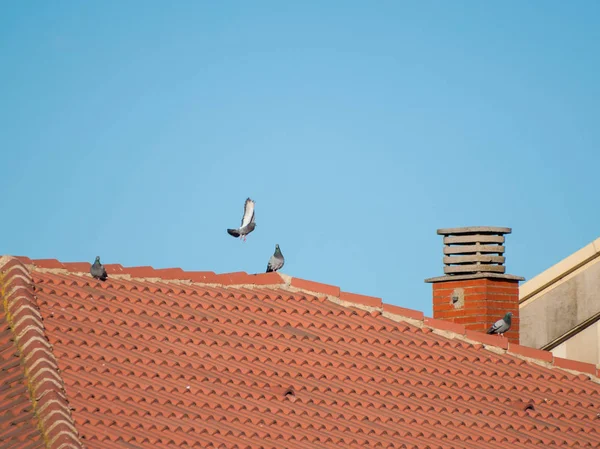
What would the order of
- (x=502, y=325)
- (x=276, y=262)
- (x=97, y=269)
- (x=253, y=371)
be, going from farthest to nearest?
(x=502, y=325)
(x=276, y=262)
(x=97, y=269)
(x=253, y=371)

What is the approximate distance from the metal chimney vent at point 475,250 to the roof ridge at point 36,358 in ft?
Result: 19.5

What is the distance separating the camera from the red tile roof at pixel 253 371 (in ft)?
35.3

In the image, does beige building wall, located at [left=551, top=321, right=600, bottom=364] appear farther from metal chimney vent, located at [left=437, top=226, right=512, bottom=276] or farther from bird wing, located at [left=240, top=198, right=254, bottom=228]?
bird wing, located at [left=240, top=198, right=254, bottom=228]

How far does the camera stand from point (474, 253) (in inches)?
625

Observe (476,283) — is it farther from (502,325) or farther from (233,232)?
(233,232)

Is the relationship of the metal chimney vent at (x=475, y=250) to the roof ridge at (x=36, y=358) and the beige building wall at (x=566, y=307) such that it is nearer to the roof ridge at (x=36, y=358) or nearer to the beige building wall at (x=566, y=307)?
the beige building wall at (x=566, y=307)

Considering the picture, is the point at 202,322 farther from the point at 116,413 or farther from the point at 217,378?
the point at 116,413

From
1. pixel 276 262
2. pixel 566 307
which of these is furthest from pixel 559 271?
pixel 276 262

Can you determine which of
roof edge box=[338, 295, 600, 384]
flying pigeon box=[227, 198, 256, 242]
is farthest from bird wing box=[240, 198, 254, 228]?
roof edge box=[338, 295, 600, 384]

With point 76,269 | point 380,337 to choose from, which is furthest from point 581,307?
point 76,269

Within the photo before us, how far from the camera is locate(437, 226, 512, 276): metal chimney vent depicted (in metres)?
15.7

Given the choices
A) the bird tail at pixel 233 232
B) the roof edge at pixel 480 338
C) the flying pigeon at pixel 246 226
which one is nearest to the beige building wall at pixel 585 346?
the roof edge at pixel 480 338

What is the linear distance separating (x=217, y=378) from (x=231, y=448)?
119cm

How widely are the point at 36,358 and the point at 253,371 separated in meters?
2.21
